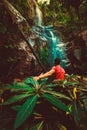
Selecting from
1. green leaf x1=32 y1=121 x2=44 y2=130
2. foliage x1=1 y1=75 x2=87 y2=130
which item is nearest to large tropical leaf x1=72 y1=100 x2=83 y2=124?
foliage x1=1 y1=75 x2=87 y2=130

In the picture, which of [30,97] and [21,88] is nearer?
[30,97]

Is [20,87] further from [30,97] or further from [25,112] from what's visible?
[25,112]

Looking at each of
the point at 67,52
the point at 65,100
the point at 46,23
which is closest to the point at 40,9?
the point at 46,23

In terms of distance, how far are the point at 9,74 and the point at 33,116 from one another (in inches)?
237

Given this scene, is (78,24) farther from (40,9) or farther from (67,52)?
(40,9)

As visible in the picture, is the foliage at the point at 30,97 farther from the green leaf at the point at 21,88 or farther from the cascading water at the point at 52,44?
the cascading water at the point at 52,44

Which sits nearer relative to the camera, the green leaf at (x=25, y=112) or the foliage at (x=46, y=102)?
the green leaf at (x=25, y=112)

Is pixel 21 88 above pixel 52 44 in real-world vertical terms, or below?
above

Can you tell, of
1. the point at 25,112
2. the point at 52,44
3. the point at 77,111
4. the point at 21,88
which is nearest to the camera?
the point at 25,112

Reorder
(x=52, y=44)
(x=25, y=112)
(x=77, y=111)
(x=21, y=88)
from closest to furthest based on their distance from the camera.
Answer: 1. (x=25, y=112)
2. (x=77, y=111)
3. (x=21, y=88)
4. (x=52, y=44)

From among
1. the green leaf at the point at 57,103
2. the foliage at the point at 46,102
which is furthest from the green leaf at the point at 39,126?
the green leaf at the point at 57,103

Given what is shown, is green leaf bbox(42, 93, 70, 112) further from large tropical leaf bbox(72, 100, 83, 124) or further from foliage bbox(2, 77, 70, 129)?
large tropical leaf bbox(72, 100, 83, 124)

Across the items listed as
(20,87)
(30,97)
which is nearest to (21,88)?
(20,87)

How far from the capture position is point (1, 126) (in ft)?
9.29
